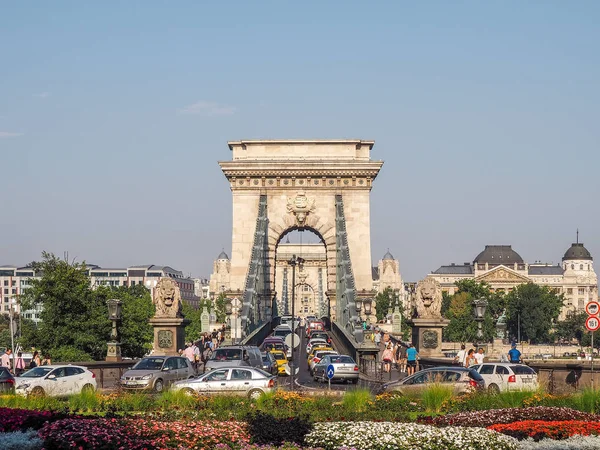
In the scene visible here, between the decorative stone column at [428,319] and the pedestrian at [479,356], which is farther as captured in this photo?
the decorative stone column at [428,319]

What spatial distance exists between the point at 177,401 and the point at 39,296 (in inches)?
1508

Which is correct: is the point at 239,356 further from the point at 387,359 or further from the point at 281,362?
the point at 387,359

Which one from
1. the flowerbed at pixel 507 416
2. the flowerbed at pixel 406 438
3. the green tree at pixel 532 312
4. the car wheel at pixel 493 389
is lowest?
the flowerbed at pixel 406 438

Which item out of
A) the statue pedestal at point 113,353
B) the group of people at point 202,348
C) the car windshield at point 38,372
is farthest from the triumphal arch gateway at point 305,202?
the car windshield at point 38,372

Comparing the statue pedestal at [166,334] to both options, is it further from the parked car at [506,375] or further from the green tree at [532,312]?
the green tree at [532,312]

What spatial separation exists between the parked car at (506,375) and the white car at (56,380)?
42.4 ft

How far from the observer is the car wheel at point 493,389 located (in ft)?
94.0

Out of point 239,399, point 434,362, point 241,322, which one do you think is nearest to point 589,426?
point 239,399

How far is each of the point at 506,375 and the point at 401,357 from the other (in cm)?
2084

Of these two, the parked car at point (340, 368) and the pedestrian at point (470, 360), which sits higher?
the pedestrian at point (470, 360)

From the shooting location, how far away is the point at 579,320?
568 ft

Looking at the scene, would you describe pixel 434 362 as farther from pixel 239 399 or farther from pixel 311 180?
pixel 311 180

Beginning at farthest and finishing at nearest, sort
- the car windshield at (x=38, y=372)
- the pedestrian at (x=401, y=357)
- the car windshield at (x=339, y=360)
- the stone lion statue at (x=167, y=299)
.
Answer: the pedestrian at (x=401, y=357) < the stone lion statue at (x=167, y=299) < the car windshield at (x=339, y=360) < the car windshield at (x=38, y=372)

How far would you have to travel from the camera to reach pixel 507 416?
23109 mm
